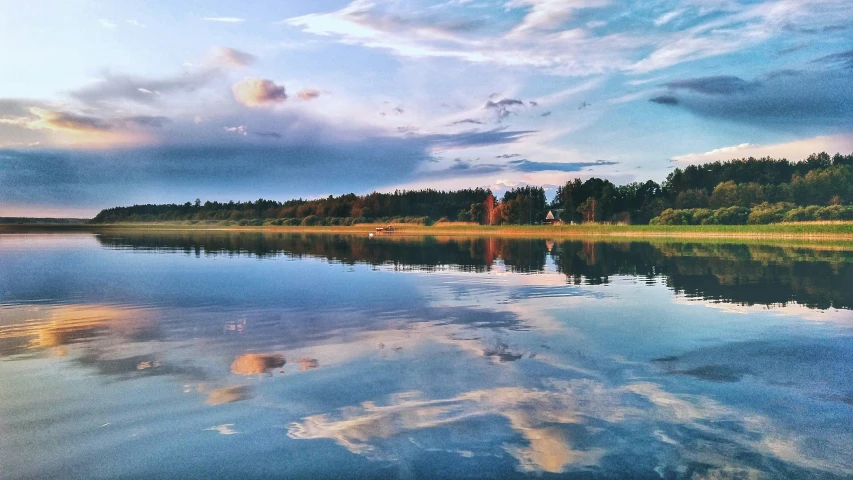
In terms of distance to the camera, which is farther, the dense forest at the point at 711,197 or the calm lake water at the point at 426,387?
the dense forest at the point at 711,197

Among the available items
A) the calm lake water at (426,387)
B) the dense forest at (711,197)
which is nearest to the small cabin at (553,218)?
the dense forest at (711,197)

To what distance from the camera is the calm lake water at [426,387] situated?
7820 mm

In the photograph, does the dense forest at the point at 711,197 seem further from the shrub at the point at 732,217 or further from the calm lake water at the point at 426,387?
the calm lake water at the point at 426,387

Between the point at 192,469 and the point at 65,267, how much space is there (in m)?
40.5

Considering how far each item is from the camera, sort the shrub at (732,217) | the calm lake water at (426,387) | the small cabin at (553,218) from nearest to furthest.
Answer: the calm lake water at (426,387) → the shrub at (732,217) → the small cabin at (553,218)

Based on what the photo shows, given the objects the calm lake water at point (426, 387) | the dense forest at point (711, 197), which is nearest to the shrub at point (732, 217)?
the dense forest at point (711, 197)

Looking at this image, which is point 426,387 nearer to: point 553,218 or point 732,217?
point 732,217

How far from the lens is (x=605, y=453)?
799 cm

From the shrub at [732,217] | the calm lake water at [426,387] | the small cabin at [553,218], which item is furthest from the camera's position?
the small cabin at [553,218]

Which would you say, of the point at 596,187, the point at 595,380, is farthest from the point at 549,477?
the point at 596,187

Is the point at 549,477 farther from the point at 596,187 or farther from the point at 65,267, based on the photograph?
the point at 596,187

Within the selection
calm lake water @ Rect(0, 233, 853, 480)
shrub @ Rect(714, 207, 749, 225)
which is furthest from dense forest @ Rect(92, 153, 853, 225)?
calm lake water @ Rect(0, 233, 853, 480)

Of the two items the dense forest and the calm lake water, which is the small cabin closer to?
the dense forest

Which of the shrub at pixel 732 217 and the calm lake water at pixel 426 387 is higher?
the shrub at pixel 732 217
